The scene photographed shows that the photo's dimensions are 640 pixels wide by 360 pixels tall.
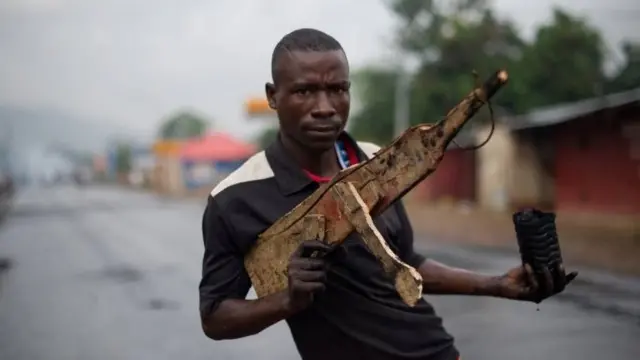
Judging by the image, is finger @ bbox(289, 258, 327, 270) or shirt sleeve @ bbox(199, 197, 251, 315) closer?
finger @ bbox(289, 258, 327, 270)

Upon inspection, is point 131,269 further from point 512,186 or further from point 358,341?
point 512,186

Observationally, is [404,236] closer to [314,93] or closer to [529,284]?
[529,284]

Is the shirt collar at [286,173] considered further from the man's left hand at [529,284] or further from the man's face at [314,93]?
the man's left hand at [529,284]

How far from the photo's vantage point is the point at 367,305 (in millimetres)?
1665

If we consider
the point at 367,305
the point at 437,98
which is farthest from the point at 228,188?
the point at 437,98

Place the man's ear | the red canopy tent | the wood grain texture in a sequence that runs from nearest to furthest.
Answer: the wood grain texture, the man's ear, the red canopy tent

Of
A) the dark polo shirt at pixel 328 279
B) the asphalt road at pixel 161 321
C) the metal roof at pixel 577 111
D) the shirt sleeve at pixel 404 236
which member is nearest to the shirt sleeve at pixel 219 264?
the dark polo shirt at pixel 328 279

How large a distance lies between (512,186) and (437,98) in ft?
33.8

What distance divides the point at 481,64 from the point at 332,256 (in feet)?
103

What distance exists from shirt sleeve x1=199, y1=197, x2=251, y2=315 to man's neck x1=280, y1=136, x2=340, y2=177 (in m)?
0.20

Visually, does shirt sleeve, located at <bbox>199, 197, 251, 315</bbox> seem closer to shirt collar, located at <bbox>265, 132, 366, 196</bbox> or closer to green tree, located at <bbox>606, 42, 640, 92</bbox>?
shirt collar, located at <bbox>265, 132, 366, 196</bbox>

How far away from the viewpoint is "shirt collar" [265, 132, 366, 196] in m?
1.65

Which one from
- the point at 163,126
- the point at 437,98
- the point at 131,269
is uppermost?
the point at 163,126

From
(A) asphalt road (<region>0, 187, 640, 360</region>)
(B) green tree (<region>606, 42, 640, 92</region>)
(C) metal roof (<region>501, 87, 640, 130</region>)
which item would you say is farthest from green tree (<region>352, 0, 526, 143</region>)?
(A) asphalt road (<region>0, 187, 640, 360</region>)
